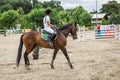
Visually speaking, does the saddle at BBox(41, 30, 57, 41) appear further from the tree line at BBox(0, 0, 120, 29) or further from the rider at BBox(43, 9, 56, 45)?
the tree line at BBox(0, 0, 120, 29)

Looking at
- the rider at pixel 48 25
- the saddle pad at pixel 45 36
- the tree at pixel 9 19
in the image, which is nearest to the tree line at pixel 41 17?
the tree at pixel 9 19

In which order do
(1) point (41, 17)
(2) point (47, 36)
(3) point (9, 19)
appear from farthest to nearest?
(3) point (9, 19)
(1) point (41, 17)
(2) point (47, 36)

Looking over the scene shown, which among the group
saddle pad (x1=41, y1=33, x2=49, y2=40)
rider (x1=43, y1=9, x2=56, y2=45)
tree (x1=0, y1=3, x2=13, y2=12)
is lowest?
tree (x1=0, y1=3, x2=13, y2=12)

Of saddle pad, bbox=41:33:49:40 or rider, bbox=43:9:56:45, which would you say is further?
saddle pad, bbox=41:33:49:40

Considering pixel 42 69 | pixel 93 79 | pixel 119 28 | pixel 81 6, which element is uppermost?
pixel 93 79

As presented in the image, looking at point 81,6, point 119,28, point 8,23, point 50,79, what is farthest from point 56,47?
point 81,6

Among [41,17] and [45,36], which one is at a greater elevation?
[45,36]

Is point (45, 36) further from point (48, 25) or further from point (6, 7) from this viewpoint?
point (6, 7)

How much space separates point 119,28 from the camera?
37312 millimetres

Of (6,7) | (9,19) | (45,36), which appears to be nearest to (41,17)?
(9,19)

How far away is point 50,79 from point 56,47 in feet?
10.8

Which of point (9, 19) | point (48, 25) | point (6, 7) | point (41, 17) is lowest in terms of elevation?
point (6, 7)

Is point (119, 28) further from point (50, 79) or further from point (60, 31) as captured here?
point (50, 79)

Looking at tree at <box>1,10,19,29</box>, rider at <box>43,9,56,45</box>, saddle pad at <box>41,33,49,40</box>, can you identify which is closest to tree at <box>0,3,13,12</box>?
tree at <box>1,10,19,29</box>
